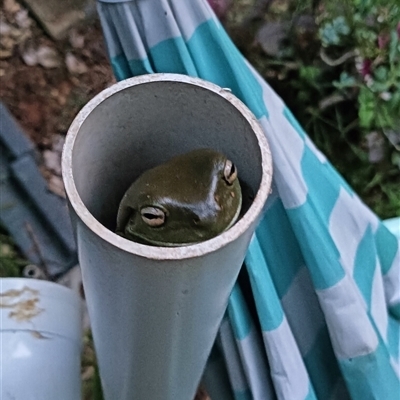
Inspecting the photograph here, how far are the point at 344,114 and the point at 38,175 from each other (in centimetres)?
64

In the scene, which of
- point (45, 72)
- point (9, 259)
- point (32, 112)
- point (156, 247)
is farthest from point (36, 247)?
point (156, 247)

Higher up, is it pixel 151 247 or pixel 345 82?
pixel 151 247

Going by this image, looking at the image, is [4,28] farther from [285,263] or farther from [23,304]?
[285,263]

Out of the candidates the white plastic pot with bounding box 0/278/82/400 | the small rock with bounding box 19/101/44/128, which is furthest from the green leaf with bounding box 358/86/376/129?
the small rock with bounding box 19/101/44/128

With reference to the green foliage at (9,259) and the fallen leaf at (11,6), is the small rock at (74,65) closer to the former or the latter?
the fallen leaf at (11,6)

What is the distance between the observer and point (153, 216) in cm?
38

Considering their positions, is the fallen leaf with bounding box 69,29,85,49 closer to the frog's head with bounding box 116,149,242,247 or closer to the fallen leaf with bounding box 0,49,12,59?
the fallen leaf with bounding box 0,49,12,59

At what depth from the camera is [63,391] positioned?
0.77m

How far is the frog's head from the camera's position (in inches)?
14.6

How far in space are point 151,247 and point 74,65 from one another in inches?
47.8

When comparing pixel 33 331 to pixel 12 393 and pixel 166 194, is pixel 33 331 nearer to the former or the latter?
pixel 12 393

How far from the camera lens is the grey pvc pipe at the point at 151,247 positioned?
0.33 meters

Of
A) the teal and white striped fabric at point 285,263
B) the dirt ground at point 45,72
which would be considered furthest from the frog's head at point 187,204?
the dirt ground at point 45,72

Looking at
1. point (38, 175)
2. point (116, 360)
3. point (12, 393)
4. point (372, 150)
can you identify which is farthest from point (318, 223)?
point (38, 175)
